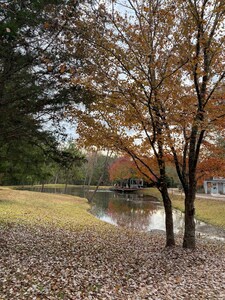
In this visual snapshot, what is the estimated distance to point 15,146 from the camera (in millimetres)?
9070

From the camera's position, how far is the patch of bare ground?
5.11 m

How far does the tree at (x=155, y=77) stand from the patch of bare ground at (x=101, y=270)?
2.87 metres

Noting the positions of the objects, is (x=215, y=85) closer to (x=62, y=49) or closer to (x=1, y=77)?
(x=62, y=49)

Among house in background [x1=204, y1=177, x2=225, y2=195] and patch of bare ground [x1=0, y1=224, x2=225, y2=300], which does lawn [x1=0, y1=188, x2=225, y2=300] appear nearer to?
patch of bare ground [x1=0, y1=224, x2=225, y2=300]

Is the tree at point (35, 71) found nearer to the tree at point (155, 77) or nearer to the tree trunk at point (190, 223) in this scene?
the tree at point (155, 77)

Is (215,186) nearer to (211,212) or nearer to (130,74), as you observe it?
(211,212)

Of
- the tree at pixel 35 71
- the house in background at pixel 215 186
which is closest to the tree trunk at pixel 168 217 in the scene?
the tree at pixel 35 71

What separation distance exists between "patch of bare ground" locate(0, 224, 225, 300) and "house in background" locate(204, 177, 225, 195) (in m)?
34.1

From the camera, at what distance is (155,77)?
788 cm

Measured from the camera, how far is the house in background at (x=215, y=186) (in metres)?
41.8

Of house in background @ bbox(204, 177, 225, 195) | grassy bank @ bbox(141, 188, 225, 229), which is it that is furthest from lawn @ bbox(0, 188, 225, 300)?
house in background @ bbox(204, 177, 225, 195)

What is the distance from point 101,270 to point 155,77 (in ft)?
18.1

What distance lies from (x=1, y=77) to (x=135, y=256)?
21.1 ft

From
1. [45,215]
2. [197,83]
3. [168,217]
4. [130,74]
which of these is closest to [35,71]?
[130,74]
